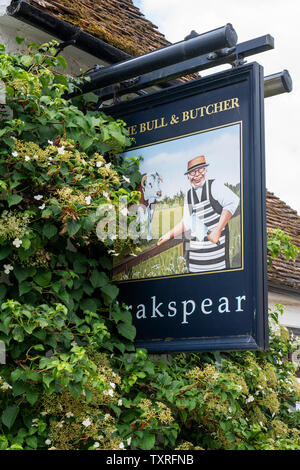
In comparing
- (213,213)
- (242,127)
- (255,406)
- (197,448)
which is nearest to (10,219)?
(213,213)

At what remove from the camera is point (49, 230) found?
4.14m

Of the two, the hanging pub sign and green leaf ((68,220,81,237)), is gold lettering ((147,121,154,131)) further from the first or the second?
green leaf ((68,220,81,237))

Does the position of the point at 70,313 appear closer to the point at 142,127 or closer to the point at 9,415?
the point at 9,415

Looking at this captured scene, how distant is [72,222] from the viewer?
4020 mm

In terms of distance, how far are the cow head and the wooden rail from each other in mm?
334

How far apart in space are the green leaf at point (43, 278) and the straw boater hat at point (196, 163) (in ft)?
3.55

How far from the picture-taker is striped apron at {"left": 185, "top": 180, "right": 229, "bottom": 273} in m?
3.97

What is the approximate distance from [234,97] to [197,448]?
89.7 inches

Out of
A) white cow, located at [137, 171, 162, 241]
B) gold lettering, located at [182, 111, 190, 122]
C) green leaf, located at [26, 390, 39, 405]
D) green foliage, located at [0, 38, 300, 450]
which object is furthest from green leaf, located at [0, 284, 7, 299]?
gold lettering, located at [182, 111, 190, 122]

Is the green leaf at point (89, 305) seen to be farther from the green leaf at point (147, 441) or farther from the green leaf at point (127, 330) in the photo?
the green leaf at point (147, 441)

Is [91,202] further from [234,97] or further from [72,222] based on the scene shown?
[234,97]

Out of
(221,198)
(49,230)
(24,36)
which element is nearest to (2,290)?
(49,230)

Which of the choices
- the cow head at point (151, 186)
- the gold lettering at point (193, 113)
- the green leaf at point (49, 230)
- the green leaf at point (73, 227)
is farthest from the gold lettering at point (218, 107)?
the green leaf at point (49, 230)

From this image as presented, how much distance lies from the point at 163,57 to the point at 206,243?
128cm
